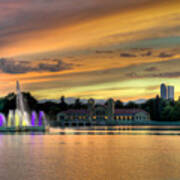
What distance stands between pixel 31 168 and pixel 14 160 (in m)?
5.93

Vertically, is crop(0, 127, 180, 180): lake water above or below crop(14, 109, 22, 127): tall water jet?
below

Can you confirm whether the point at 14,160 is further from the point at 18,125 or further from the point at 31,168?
the point at 18,125

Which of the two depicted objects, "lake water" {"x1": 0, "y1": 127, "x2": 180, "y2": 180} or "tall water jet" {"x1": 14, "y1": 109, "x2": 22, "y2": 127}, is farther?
"tall water jet" {"x1": 14, "y1": 109, "x2": 22, "y2": 127}

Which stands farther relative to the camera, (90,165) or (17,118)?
(17,118)

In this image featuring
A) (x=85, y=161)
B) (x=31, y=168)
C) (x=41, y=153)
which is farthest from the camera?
(x=41, y=153)

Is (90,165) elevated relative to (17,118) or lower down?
lower down

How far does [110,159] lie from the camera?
42.3 meters

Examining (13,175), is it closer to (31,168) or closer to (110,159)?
(31,168)

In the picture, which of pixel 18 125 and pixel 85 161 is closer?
pixel 85 161

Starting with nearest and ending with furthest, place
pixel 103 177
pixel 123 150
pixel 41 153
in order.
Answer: pixel 103 177 → pixel 41 153 → pixel 123 150

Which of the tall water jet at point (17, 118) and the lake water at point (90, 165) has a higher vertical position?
the tall water jet at point (17, 118)

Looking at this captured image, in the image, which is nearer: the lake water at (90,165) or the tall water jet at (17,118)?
the lake water at (90,165)

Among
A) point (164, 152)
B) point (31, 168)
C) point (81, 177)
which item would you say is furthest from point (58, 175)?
point (164, 152)

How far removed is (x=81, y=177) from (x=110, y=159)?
11.3 metres
